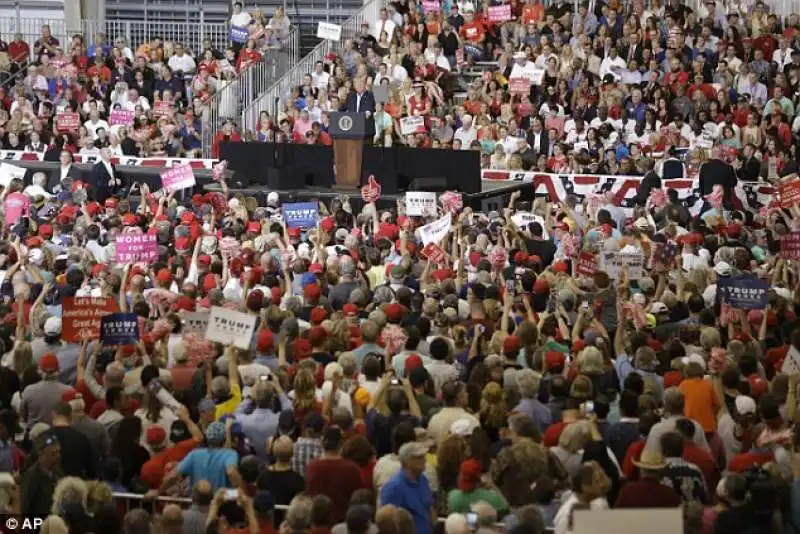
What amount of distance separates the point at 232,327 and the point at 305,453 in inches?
91.1

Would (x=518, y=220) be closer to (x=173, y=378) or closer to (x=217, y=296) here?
(x=217, y=296)

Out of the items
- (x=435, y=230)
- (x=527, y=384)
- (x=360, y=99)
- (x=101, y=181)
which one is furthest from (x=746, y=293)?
(x=360, y=99)

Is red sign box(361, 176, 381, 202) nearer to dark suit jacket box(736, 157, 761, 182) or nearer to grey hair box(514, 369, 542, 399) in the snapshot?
dark suit jacket box(736, 157, 761, 182)

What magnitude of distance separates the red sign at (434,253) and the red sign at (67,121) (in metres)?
14.5

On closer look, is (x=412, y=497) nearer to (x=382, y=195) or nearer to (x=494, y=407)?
(x=494, y=407)

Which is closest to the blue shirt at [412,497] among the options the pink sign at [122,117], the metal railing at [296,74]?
the pink sign at [122,117]

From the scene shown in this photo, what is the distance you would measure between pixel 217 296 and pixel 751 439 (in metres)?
5.44

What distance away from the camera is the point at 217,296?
1534cm

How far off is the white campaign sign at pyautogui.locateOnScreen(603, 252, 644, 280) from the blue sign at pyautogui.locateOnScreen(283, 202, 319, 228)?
16.2ft

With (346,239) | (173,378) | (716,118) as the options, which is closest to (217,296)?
(173,378)

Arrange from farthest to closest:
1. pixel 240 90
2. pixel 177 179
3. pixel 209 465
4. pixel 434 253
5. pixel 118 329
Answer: pixel 240 90 → pixel 177 179 → pixel 434 253 → pixel 118 329 → pixel 209 465

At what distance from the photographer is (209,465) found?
425 inches

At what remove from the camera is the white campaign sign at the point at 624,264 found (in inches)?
685

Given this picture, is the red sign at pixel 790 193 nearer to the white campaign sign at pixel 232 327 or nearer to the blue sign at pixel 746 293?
the blue sign at pixel 746 293
